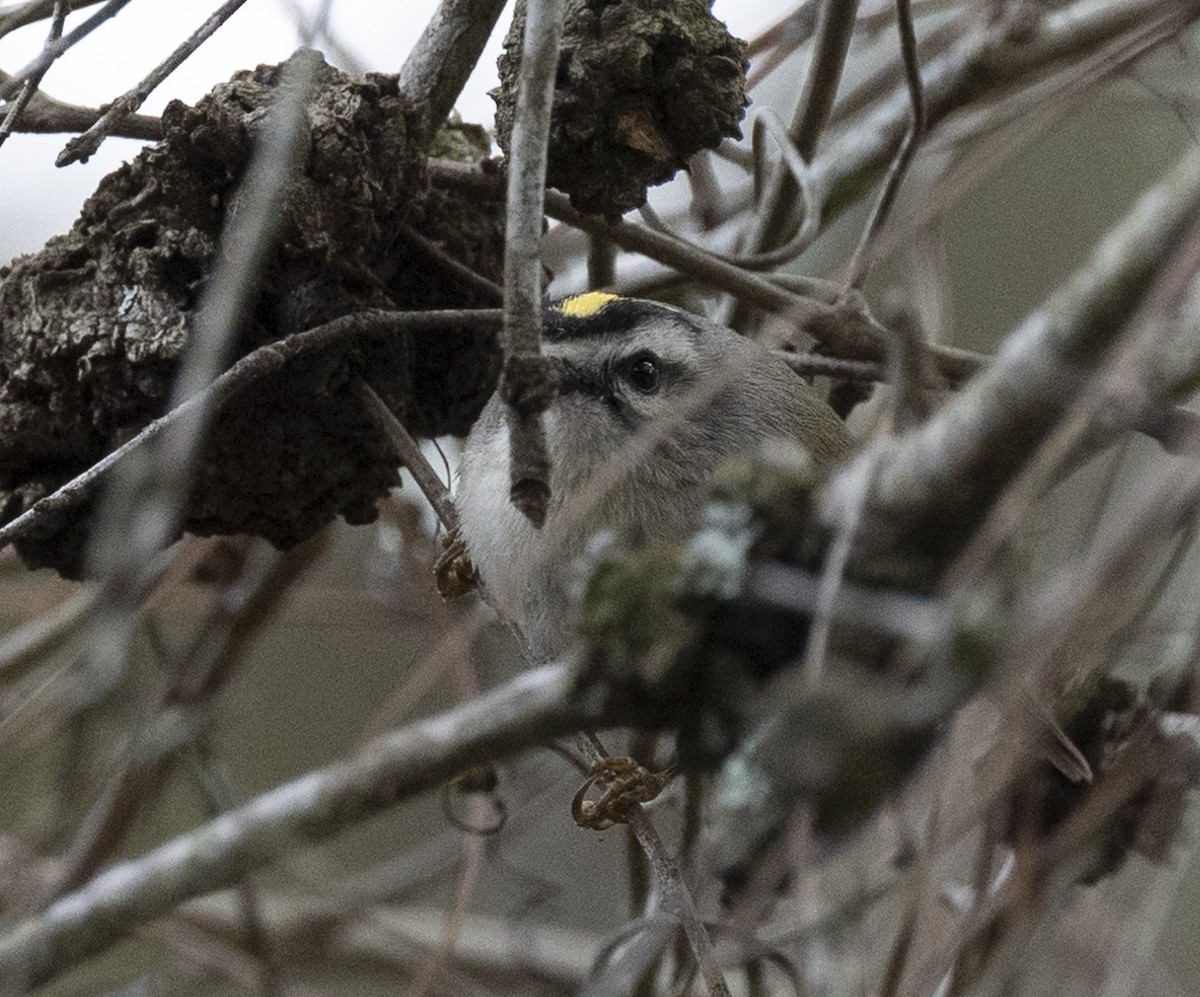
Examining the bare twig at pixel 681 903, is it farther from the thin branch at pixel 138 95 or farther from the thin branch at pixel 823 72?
the thin branch at pixel 823 72

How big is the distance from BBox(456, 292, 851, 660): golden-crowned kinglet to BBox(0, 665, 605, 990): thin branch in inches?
24.9

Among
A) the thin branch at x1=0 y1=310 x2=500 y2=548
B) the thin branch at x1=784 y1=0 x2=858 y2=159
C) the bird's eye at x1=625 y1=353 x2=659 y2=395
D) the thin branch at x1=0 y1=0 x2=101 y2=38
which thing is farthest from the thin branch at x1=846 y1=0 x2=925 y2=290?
the thin branch at x1=0 y1=0 x2=101 y2=38

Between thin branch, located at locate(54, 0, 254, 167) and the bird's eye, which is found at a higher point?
thin branch, located at locate(54, 0, 254, 167)

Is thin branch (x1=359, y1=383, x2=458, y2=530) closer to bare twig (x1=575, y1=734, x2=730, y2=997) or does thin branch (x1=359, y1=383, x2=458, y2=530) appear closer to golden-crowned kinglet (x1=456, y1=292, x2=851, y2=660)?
Answer: golden-crowned kinglet (x1=456, y1=292, x2=851, y2=660)

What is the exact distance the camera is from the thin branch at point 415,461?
6.57 feet

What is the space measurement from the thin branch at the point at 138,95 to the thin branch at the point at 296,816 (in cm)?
77

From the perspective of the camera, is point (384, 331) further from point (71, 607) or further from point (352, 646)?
point (352, 646)

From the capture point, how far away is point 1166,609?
5.80 feet

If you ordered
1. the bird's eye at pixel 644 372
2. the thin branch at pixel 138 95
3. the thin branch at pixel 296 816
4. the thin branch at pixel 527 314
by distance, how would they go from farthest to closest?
the bird's eye at pixel 644 372 < the thin branch at pixel 138 95 < the thin branch at pixel 527 314 < the thin branch at pixel 296 816

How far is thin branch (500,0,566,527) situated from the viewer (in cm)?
130

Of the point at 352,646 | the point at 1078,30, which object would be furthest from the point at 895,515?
the point at 352,646

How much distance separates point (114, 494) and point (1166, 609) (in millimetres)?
1329

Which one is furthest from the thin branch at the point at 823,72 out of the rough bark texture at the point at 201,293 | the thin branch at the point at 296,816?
the thin branch at the point at 296,816

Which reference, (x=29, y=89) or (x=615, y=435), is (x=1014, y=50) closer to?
(x=615, y=435)
